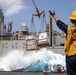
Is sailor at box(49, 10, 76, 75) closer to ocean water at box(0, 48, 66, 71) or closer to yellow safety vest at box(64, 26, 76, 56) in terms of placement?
yellow safety vest at box(64, 26, 76, 56)

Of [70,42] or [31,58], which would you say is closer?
[70,42]

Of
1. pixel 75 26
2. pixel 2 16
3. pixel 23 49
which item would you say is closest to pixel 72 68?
pixel 75 26

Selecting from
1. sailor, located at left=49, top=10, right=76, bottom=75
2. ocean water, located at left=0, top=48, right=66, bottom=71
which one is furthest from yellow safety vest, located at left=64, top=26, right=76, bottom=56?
ocean water, located at left=0, top=48, right=66, bottom=71

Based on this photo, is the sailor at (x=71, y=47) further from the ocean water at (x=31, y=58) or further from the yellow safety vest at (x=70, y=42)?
the ocean water at (x=31, y=58)

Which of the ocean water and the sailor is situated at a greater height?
the sailor

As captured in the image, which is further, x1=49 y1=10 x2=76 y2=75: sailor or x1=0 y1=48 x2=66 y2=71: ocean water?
x1=0 y1=48 x2=66 y2=71: ocean water

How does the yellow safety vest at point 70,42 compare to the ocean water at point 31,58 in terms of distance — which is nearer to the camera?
the yellow safety vest at point 70,42

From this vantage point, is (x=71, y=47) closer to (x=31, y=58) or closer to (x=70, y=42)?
(x=70, y=42)

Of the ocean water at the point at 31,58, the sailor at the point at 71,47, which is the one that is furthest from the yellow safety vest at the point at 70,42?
the ocean water at the point at 31,58

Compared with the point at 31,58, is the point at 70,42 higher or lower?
higher

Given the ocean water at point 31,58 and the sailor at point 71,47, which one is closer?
the sailor at point 71,47

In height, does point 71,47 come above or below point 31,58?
above

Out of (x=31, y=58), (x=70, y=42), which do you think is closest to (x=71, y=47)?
(x=70, y=42)

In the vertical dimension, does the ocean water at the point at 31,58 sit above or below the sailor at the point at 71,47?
below
